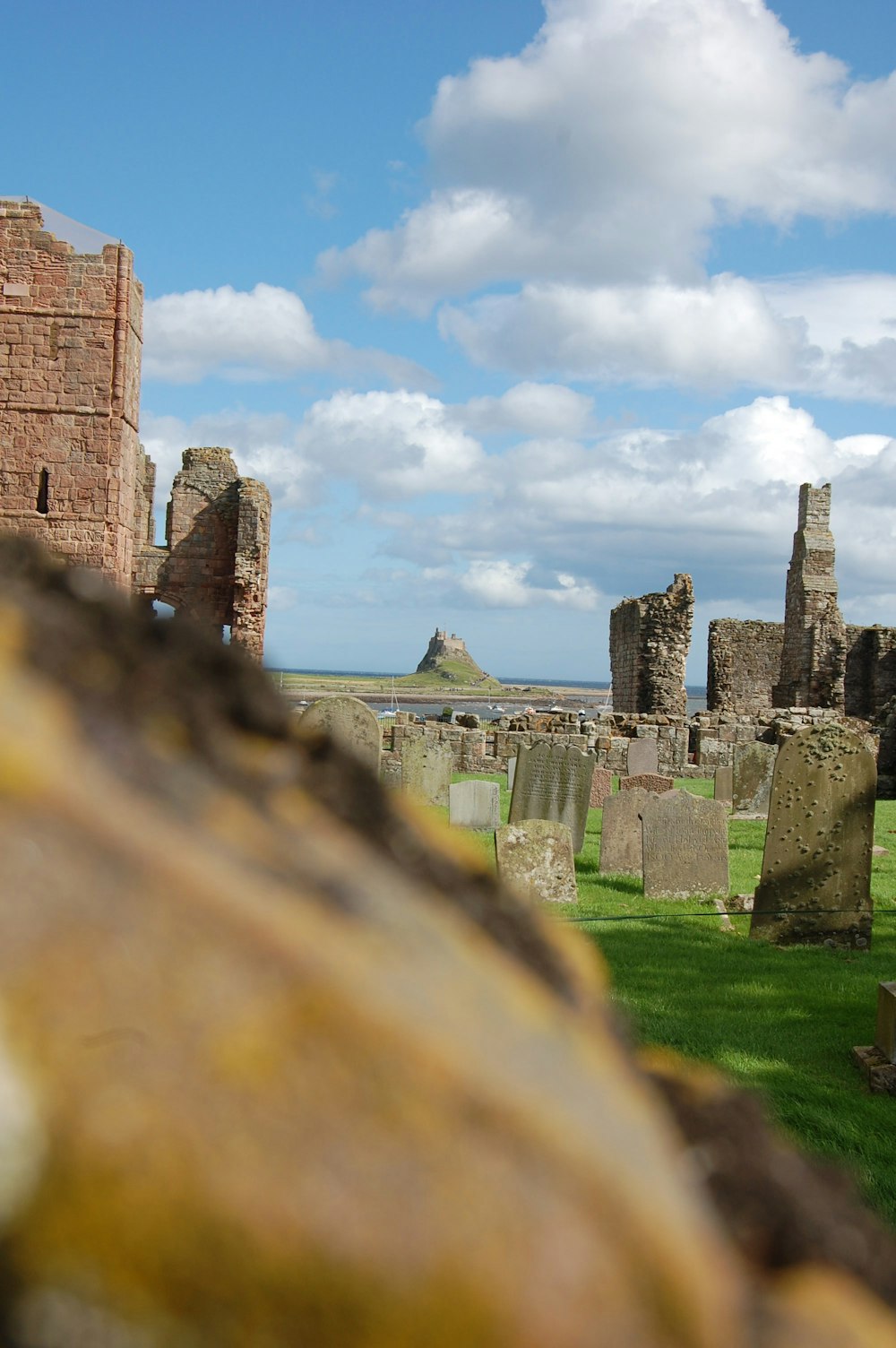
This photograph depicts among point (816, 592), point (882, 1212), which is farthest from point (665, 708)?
point (882, 1212)

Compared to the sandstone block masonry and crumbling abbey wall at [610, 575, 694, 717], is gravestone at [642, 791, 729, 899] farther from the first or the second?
crumbling abbey wall at [610, 575, 694, 717]

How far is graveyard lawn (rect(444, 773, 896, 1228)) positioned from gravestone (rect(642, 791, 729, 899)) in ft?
0.73

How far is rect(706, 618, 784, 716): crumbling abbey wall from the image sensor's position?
37.1m

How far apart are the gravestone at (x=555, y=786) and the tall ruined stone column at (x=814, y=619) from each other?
20184 mm

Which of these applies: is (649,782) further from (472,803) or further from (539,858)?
(539,858)

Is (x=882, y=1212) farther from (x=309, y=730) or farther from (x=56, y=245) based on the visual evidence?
(x=56, y=245)

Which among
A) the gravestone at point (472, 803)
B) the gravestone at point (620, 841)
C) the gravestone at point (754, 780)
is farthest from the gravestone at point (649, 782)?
the gravestone at point (620, 841)

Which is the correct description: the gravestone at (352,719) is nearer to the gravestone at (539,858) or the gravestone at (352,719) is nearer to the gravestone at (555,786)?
the gravestone at (555,786)

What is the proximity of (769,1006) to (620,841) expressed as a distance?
486 cm

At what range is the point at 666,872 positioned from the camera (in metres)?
9.98

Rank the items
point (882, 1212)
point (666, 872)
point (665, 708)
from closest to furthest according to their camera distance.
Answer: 1. point (882, 1212)
2. point (666, 872)
3. point (665, 708)

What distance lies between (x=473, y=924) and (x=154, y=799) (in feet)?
0.64

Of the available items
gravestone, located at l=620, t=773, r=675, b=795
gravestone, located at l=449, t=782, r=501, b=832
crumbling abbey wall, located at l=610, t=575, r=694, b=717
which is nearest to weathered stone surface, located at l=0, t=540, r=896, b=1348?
gravestone, located at l=449, t=782, r=501, b=832

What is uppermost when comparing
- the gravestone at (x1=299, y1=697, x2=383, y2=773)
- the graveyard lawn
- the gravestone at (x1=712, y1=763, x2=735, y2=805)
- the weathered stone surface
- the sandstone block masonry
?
the sandstone block masonry
